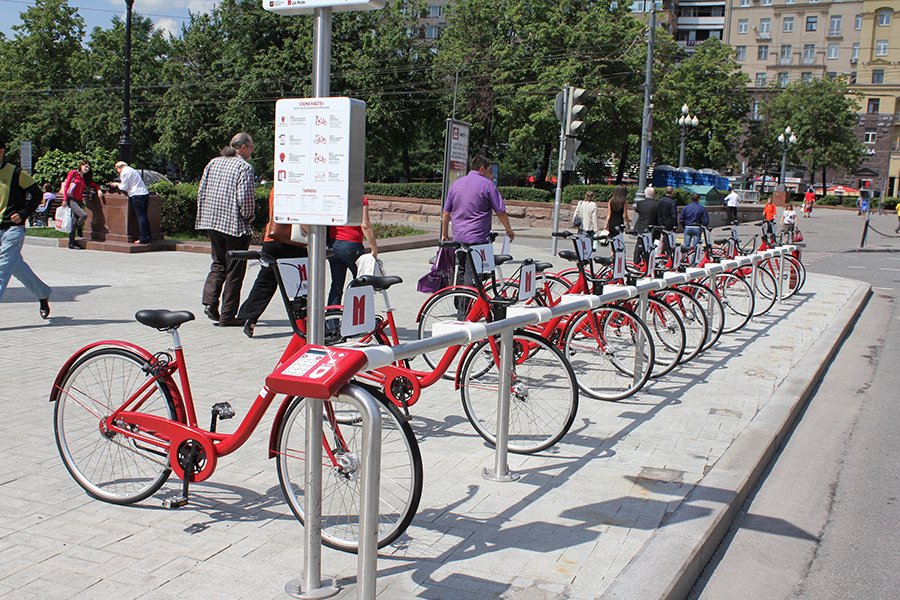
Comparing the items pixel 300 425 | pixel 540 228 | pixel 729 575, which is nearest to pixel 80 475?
pixel 300 425

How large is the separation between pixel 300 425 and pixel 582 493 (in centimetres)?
166

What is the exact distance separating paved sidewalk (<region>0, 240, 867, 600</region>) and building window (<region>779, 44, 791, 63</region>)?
348ft

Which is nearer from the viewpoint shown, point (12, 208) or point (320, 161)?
point (320, 161)

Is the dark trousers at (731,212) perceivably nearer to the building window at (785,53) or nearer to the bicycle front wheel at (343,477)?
the bicycle front wheel at (343,477)

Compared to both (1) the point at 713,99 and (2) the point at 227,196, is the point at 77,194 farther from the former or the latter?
(1) the point at 713,99

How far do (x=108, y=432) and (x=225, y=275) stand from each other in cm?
503

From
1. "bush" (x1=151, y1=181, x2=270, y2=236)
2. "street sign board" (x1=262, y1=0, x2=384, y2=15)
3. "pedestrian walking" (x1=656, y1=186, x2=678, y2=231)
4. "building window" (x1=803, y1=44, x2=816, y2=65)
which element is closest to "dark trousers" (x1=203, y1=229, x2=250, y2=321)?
"street sign board" (x1=262, y1=0, x2=384, y2=15)

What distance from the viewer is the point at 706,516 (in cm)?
430

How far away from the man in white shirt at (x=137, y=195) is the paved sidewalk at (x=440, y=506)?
7531 millimetres

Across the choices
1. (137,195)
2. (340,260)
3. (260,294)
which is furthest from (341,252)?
(137,195)

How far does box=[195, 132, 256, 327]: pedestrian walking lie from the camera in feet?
28.8

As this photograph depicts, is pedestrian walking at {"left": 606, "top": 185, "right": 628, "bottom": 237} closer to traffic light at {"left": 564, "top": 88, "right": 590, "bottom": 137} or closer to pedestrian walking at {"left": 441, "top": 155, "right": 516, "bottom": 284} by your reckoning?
traffic light at {"left": 564, "top": 88, "right": 590, "bottom": 137}

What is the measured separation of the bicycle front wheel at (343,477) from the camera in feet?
12.1

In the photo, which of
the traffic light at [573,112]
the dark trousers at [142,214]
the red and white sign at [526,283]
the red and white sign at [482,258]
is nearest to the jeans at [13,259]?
the red and white sign at [482,258]
